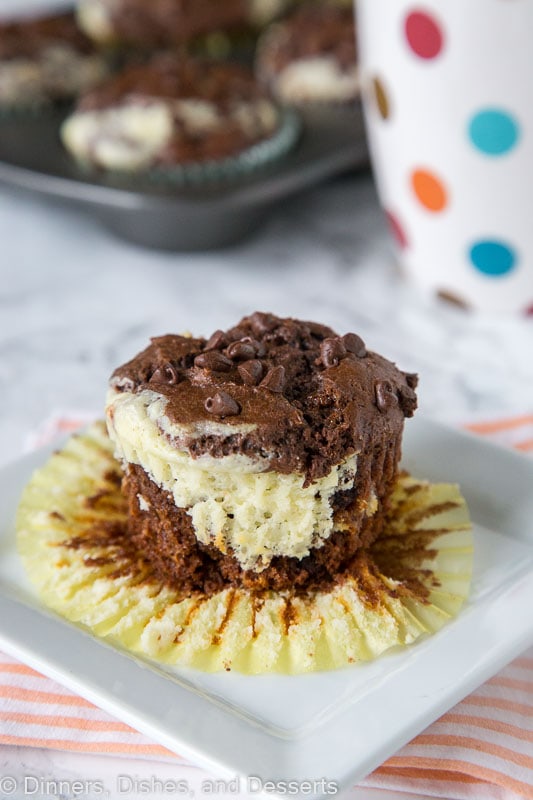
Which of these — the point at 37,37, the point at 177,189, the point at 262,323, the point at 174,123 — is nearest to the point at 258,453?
the point at 262,323

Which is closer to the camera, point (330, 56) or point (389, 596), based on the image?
point (389, 596)

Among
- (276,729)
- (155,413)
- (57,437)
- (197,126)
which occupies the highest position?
(197,126)

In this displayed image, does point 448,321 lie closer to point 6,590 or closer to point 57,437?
point 57,437

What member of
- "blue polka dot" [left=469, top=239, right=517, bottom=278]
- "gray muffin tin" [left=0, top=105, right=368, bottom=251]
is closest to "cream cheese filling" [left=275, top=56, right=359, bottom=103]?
"gray muffin tin" [left=0, top=105, right=368, bottom=251]

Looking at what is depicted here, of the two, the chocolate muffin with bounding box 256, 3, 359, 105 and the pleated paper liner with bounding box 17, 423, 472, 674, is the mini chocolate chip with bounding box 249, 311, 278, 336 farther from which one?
the chocolate muffin with bounding box 256, 3, 359, 105

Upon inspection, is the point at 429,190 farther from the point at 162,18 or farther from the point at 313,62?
the point at 162,18

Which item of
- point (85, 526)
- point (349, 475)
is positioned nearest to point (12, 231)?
point (85, 526)

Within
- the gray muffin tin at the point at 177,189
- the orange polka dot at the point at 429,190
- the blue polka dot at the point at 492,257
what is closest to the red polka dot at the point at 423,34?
the orange polka dot at the point at 429,190
